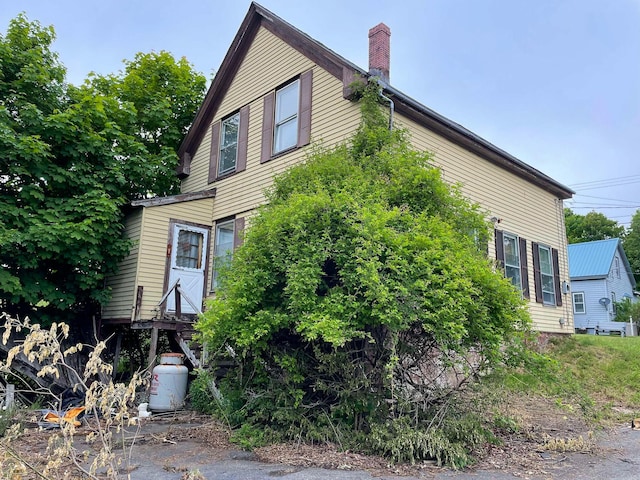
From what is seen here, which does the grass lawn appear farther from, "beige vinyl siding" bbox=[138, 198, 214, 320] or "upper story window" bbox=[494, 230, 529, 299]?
"beige vinyl siding" bbox=[138, 198, 214, 320]

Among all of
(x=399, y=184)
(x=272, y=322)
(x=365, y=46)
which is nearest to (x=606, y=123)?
(x=365, y=46)

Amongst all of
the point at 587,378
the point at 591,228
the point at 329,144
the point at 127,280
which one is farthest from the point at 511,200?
the point at 591,228

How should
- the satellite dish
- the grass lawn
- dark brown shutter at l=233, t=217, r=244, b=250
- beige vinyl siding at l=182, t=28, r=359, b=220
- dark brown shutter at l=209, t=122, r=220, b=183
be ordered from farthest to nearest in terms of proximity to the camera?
the satellite dish → dark brown shutter at l=209, t=122, r=220, b=183 → dark brown shutter at l=233, t=217, r=244, b=250 → beige vinyl siding at l=182, t=28, r=359, b=220 → the grass lawn

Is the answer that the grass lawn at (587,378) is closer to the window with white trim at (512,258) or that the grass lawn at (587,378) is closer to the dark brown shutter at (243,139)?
the window with white trim at (512,258)

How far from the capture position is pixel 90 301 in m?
11.2

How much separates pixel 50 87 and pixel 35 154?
6.71ft

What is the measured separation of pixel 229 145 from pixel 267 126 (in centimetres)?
170

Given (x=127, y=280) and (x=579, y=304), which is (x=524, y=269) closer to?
(x=127, y=280)

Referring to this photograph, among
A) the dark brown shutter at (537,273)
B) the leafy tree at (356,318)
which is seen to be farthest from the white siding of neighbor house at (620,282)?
the leafy tree at (356,318)

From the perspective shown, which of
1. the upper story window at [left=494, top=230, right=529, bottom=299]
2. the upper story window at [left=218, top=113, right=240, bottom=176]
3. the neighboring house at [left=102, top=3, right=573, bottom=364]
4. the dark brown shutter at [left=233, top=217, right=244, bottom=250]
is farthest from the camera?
the upper story window at [left=218, top=113, right=240, bottom=176]

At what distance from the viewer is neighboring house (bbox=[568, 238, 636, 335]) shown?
91.7ft

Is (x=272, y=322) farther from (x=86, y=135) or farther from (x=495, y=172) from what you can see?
(x=495, y=172)

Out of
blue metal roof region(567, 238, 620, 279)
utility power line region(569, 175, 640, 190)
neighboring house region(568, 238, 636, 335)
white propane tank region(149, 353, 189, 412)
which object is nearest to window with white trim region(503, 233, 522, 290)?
white propane tank region(149, 353, 189, 412)

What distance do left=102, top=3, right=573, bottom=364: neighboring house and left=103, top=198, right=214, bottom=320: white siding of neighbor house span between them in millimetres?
23
